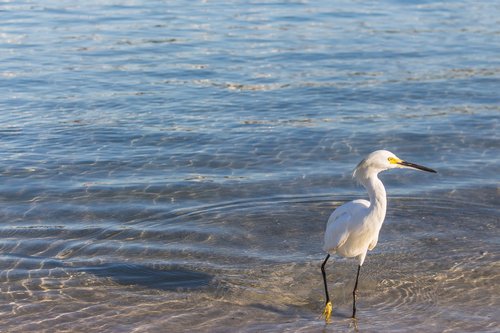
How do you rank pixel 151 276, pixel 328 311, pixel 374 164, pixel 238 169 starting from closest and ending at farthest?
pixel 374 164 → pixel 328 311 → pixel 151 276 → pixel 238 169

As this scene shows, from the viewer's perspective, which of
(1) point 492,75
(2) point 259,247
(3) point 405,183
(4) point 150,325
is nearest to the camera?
(4) point 150,325

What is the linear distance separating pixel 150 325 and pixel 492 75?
A: 10873 mm

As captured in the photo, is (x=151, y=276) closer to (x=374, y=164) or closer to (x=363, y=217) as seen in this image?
(x=363, y=217)

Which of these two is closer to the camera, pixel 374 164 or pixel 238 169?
pixel 374 164

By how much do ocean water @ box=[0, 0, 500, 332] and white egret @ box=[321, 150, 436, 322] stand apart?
1.69 ft

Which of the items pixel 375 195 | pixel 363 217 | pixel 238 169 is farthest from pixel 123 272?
pixel 238 169

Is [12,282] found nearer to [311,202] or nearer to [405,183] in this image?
[311,202]

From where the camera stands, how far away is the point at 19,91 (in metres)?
14.8

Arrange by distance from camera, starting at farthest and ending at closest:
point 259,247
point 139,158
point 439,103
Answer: point 439,103, point 139,158, point 259,247

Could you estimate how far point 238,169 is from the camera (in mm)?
11414

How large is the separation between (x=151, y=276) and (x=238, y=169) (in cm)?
340

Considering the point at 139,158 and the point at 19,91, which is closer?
the point at 139,158

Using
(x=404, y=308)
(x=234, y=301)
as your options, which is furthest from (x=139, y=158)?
(x=404, y=308)

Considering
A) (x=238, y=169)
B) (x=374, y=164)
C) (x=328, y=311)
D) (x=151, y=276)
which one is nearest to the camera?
(x=374, y=164)
